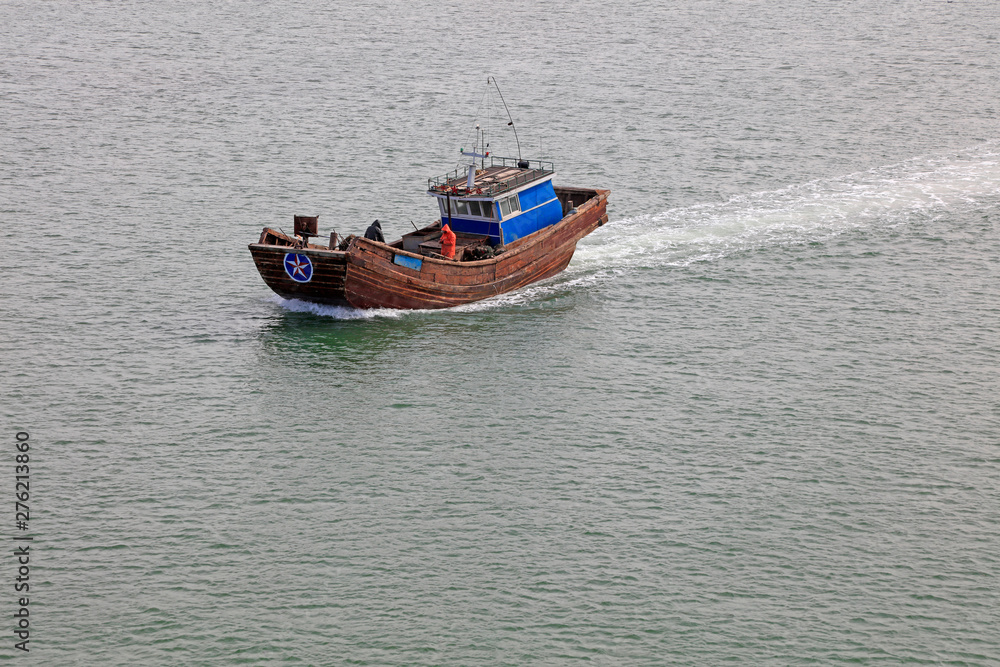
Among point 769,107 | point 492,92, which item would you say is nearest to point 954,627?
point 769,107

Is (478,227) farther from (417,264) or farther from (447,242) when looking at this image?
(417,264)

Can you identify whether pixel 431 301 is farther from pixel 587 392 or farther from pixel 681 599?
pixel 681 599

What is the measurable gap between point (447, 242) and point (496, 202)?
3194 millimetres

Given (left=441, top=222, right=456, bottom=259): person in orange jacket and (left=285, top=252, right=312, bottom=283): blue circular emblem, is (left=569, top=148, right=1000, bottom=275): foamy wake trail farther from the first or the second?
(left=285, top=252, right=312, bottom=283): blue circular emblem

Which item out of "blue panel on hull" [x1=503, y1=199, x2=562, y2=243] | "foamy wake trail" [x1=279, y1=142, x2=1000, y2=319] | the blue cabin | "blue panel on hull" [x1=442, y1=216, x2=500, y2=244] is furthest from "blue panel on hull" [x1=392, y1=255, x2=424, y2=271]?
"blue panel on hull" [x1=503, y1=199, x2=562, y2=243]

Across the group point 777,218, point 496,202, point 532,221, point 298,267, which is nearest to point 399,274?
point 298,267

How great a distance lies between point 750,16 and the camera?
114 meters

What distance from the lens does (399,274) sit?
4947 cm

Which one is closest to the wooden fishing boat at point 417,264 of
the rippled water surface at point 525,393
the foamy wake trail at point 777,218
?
the rippled water surface at point 525,393

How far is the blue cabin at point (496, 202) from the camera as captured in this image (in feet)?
172

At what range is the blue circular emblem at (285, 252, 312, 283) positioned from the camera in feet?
157

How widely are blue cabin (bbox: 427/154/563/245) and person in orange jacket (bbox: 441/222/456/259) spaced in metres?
2.28

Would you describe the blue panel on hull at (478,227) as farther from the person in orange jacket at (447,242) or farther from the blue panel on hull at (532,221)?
the person in orange jacket at (447,242)

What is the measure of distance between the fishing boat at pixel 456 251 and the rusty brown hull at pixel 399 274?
41mm
